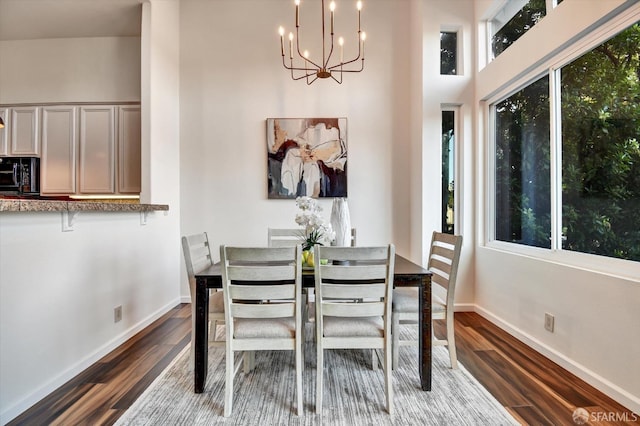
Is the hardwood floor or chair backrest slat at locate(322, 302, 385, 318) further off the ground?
chair backrest slat at locate(322, 302, 385, 318)

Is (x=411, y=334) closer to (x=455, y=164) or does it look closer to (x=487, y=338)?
(x=487, y=338)

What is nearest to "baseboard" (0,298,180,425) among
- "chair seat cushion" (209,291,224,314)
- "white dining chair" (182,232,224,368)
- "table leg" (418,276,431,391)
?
"white dining chair" (182,232,224,368)

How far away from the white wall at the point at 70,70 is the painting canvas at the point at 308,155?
183 centimetres

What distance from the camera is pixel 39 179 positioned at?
3.89 metres

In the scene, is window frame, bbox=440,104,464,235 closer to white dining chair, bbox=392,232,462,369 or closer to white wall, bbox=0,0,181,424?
white dining chair, bbox=392,232,462,369

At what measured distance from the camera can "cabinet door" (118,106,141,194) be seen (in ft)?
12.6

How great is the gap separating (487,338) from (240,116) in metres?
3.48

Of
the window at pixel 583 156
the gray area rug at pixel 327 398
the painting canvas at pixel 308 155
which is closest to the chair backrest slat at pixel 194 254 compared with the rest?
the gray area rug at pixel 327 398

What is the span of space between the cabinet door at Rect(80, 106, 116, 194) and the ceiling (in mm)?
879

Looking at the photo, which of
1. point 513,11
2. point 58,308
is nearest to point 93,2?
point 58,308

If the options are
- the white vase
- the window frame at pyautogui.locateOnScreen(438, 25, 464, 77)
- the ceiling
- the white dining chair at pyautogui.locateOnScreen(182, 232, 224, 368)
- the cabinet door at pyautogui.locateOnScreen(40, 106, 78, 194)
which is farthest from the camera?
the cabinet door at pyautogui.locateOnScreen(40, 106, 78, 194)

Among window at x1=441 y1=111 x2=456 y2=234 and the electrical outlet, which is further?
window at x1=441 y1=111 x2=456 y2=234

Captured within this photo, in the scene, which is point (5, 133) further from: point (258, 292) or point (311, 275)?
point (311, 275)

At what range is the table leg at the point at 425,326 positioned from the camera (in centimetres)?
186
